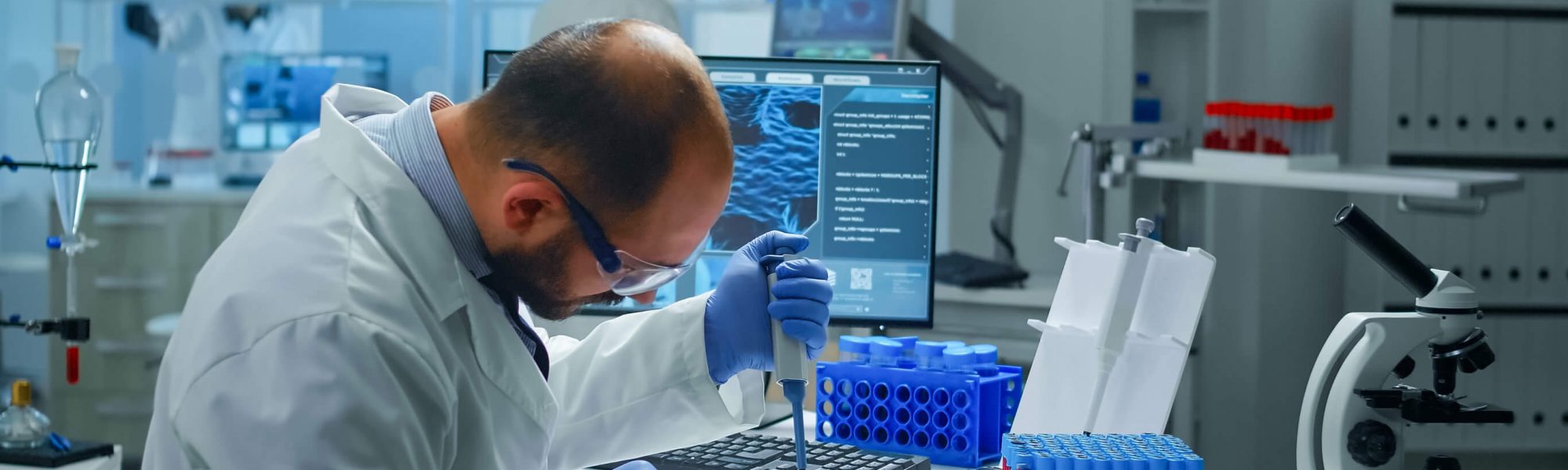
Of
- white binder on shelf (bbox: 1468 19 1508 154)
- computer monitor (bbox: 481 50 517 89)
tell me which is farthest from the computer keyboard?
white binder on shelf (bbox: 1468 19 1508 154)

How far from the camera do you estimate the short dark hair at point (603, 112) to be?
896 millimetres

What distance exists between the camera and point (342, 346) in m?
0.84

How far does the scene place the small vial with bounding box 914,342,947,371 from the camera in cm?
136

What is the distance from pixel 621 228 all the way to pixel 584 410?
40 centimetres

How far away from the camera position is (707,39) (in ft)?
14.1

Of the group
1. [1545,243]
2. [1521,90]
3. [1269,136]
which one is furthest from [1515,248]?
[1269,136]

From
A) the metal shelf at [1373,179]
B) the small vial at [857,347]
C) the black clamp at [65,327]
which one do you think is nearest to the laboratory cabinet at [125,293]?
the black clamp at [65,327]

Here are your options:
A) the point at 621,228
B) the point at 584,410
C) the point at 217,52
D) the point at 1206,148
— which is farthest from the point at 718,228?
the point at 217,52

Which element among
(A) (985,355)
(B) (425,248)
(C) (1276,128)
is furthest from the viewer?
(C) (1276,128)

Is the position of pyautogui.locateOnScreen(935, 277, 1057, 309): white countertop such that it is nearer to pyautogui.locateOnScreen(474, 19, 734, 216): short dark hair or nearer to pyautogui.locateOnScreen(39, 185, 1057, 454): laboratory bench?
pyautogui.locateOnScreen(474, 19, 734, 216): short dark hair

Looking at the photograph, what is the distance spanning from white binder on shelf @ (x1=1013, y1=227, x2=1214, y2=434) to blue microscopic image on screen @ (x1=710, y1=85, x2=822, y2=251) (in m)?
0.33

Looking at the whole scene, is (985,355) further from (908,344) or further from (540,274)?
(540,274)

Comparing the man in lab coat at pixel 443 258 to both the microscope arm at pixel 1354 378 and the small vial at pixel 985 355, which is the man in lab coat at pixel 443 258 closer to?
the small vial at pixel 985 355

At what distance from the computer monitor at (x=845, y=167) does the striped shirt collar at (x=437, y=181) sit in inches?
20.3
